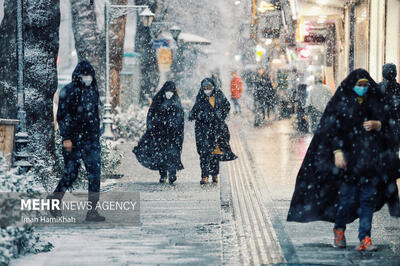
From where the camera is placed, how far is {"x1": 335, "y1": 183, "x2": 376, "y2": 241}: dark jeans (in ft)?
26.2

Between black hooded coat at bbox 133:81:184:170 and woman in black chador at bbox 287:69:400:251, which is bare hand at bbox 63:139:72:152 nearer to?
woman in black chador at bbox 287:69:400:251

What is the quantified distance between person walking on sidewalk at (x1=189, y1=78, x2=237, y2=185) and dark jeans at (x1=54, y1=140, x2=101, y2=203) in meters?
4.47

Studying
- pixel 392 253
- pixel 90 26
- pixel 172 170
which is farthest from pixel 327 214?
pixel 90 26

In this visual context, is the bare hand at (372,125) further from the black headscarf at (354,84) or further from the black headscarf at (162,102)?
the black headscarf at (162,102)

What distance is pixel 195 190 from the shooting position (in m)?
13.0

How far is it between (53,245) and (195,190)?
16.8 feet

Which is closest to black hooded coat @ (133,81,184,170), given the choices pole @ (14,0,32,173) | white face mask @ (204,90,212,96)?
white face mask @ (204,90,212,96)

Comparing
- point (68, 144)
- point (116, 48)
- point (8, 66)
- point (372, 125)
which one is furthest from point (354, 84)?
point (116, 48)

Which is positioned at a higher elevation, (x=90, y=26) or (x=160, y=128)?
(x=90, y=26)

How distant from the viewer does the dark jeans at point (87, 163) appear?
966 centimetres

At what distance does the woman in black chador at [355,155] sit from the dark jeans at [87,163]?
273 cm

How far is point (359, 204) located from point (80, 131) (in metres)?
3.39

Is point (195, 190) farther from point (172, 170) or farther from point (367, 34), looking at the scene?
point (367, 34)

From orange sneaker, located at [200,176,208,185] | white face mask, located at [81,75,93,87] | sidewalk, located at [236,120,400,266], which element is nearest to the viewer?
sidewalk, located at [236,120,400,266]
